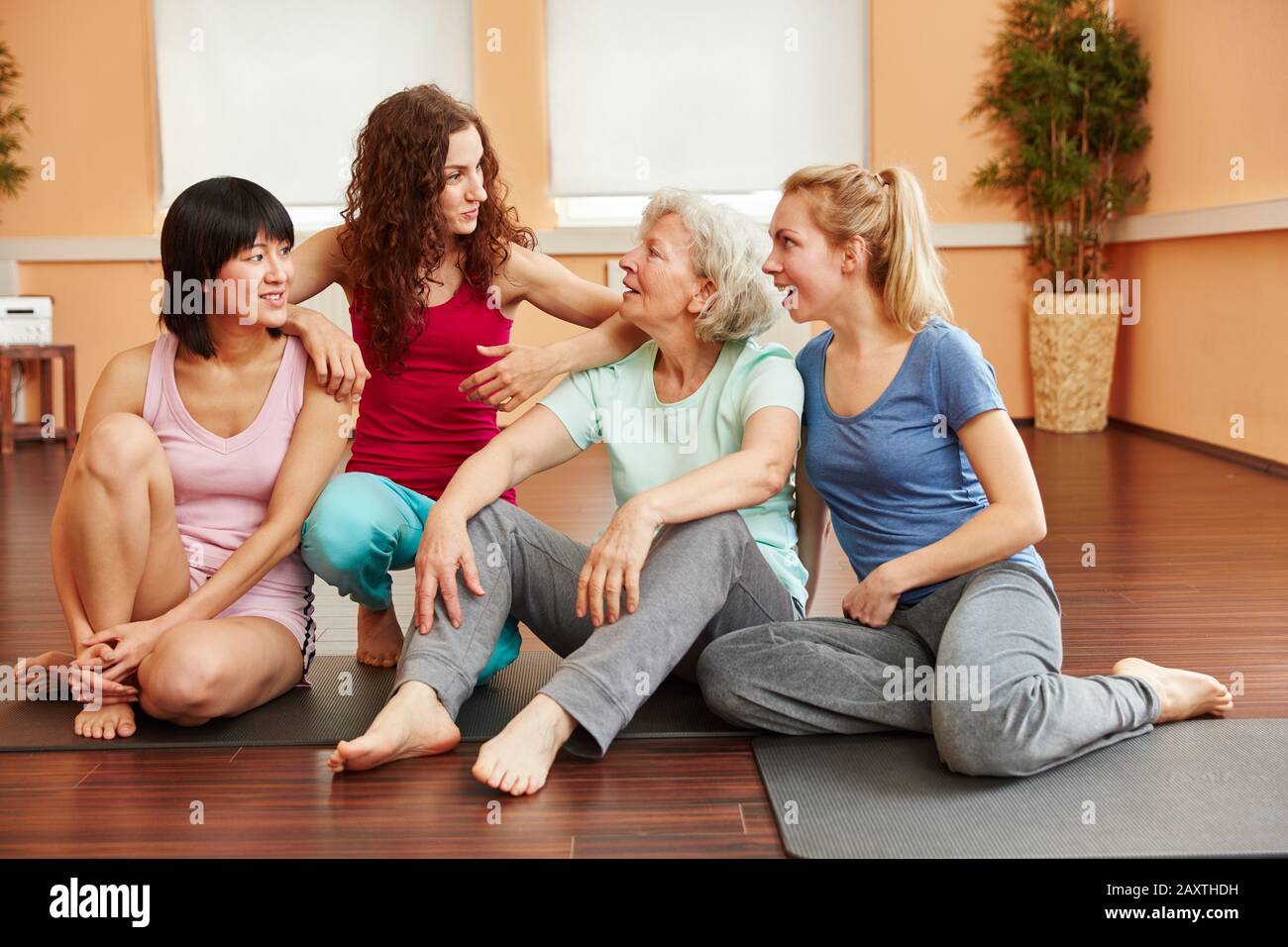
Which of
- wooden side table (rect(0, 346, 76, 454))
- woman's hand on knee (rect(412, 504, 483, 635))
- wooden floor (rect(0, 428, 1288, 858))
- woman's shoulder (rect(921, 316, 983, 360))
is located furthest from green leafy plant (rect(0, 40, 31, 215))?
woman's shoulder (rect(921, 316, 983, 360))

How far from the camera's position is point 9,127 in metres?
7.02

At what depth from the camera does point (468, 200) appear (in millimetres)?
2404

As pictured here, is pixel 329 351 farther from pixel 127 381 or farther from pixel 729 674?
pixel 729 674

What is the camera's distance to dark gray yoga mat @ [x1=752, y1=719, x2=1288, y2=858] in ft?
5.23

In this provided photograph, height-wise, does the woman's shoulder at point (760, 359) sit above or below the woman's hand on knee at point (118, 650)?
above

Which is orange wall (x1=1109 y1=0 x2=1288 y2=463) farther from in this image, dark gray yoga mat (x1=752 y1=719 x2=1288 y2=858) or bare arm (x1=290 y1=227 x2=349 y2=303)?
bare arm (x1=290 y1=227 x2=349 y2=303)

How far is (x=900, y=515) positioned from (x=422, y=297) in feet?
3.24

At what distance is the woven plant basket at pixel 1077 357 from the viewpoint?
21.1 feet

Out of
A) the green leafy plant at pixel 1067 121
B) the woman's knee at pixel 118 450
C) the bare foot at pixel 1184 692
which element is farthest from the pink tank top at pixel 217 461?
the green leafy plant at pixel 1067 121

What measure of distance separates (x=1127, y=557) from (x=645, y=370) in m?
1.82

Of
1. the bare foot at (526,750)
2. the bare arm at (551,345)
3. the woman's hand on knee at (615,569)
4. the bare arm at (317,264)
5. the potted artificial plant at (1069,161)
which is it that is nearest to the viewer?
the bare foot at (526,750)

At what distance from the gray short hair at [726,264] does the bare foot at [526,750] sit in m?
0.70

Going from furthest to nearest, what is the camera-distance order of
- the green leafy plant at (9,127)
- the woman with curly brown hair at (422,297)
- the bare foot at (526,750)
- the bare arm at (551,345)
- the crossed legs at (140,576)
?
the green leafy plant at (9,127)
the woman with curly brown hair at (422,297)
the bare arm at (551,345)
the crossed legs at (140,576)
the bare foot at (526,750)

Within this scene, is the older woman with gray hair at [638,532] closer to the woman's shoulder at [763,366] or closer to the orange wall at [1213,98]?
the woman's shoulder at [763,366]
